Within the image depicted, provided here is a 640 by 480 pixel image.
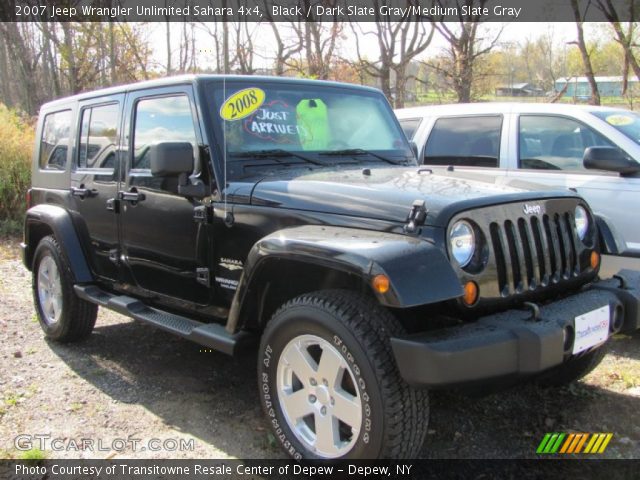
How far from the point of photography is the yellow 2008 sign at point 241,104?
346 centimetres

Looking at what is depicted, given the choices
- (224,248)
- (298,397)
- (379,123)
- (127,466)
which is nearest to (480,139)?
(379,123)

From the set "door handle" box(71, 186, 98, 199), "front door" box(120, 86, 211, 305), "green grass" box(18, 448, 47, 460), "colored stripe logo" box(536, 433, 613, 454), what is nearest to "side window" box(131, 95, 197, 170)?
"front door" box(120, 86, 211, 305)

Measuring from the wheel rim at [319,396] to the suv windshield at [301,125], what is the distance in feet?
4.01

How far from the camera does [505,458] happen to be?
9.90 feet

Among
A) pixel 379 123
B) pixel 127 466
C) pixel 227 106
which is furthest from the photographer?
pixel 379 123

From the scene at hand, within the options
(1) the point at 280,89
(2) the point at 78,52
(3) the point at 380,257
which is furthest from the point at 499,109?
(2) the point at 78,52

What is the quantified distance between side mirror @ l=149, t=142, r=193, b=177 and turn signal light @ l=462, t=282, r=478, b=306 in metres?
1.68

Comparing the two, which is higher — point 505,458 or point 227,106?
point 227,106

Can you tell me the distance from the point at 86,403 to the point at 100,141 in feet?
6.27

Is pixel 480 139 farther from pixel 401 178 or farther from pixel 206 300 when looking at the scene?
pixel 206 300

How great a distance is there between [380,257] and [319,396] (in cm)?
79

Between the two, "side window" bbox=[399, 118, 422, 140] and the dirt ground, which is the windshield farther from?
"side window" bbox=[399, 118, 422, 140]

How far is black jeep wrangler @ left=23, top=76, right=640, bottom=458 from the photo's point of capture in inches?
94.3

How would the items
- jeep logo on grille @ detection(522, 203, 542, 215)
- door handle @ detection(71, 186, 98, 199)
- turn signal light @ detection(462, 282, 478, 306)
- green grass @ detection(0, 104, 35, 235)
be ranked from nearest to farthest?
1. turn signal light @ detection(462, 282, 478, 306)
2. jeep logo on grille @ detection(522, 203, 542, 215)
3. door handle @ detection(71, 186, 98, 199)
4. green grass @ detection(0, 104, 35, 235)
